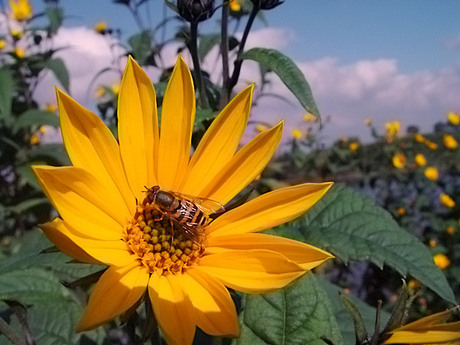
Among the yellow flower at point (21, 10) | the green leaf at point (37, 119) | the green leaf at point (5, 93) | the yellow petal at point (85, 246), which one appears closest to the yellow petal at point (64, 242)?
the yellow petal at point (85, 246)

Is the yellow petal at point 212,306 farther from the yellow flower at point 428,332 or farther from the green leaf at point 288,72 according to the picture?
the green leaf at point 288,72

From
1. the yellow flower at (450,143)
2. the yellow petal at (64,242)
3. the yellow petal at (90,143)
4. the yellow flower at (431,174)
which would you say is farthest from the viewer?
the yellow flower at (450,143)

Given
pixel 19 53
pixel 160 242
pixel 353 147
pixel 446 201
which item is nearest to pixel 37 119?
pixel 19 53

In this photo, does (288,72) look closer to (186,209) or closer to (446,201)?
(186,209)

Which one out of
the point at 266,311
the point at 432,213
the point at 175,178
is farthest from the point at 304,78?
the point at 432,213

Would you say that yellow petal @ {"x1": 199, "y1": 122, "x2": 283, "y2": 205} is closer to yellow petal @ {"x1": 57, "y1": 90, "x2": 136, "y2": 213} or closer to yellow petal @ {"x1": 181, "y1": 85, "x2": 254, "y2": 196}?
yellow petal @ {"x1": 181, "y1": 85, "x2": 254, "y2": 196}

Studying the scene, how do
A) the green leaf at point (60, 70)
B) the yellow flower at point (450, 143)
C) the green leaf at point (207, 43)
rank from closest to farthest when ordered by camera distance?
the green leaf at point (207, 43), the green leaf at point (60, 70), the yellow flower at point (450, 143)

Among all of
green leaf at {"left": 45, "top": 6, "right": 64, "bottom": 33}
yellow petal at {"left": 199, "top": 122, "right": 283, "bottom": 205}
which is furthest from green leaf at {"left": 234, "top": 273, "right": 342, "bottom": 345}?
green leaf at {"left": 45, "top": 6, "right": 64, "bottom": 33}

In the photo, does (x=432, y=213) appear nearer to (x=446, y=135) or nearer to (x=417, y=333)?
(x=446, y=135)
